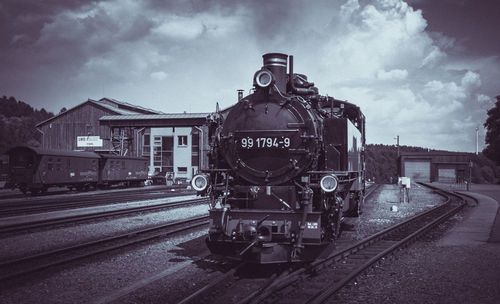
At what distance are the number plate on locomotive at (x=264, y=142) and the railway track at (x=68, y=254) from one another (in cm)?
391

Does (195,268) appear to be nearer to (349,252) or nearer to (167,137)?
(349,252)

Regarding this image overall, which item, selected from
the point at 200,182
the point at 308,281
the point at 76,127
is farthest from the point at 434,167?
the point at 308,281

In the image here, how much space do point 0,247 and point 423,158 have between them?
58.1m

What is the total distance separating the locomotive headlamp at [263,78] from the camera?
7.65m

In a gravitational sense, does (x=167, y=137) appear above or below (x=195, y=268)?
above

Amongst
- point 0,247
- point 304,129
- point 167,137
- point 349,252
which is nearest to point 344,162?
point 304,129

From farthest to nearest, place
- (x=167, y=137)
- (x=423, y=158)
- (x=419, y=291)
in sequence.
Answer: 1. (x=423, y=158)
2. (x=167, y=137)
3. (x=419, y=291)

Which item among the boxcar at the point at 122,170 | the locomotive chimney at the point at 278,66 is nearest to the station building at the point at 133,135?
the boxcar at the point at 122,170

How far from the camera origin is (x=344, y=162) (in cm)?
828

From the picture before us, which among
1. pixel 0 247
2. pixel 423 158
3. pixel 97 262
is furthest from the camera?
pixel 423 158

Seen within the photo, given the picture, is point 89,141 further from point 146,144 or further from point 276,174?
point 276,174

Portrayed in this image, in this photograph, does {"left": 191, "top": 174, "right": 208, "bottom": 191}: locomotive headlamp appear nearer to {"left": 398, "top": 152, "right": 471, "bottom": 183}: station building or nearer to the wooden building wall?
the wooden building wall

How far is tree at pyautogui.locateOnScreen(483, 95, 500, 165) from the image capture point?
49.4 meters

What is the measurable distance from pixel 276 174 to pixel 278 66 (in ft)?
6.87
